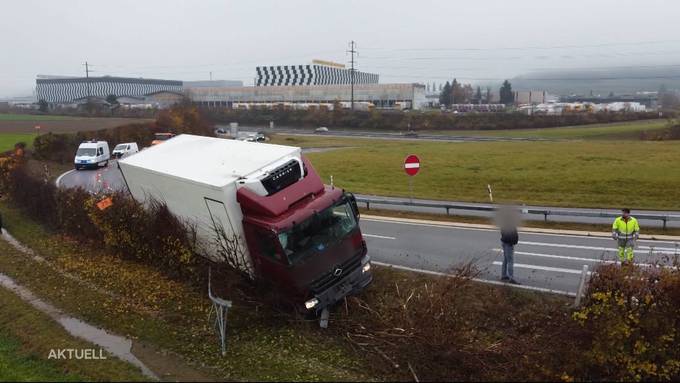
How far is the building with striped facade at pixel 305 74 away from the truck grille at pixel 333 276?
148469mm

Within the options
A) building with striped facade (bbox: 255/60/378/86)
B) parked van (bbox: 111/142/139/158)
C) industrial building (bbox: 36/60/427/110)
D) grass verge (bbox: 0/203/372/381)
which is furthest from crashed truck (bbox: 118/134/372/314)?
building with striped facade (bbox: 255/60/378/86)

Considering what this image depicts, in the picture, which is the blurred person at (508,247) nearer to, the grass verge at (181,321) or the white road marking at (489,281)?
the white road marking at (489,281)

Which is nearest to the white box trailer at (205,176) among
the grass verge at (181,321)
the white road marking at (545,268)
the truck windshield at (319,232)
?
the truck windshield at (319,232)

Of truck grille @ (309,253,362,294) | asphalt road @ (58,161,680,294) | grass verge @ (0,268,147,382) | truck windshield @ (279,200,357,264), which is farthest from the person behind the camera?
asphalt road @ (58,161,680,294)

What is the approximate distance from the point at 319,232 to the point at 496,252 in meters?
6.21

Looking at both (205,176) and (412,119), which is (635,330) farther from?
(412,119)

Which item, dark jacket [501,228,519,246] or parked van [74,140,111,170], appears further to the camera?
parked van [74,140,111,170]

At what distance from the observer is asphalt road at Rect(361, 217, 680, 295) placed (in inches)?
476

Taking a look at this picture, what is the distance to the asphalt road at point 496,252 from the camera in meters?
12.1

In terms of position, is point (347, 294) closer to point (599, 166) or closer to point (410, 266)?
point (410, 266)

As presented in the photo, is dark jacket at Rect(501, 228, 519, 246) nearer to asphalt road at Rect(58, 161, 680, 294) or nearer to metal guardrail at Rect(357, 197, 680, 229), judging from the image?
asphalt road at Rect(58, 161, 680, 294)

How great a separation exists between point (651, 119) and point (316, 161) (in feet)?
200

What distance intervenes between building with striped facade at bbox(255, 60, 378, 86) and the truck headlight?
149 m

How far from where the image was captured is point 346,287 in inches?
400
